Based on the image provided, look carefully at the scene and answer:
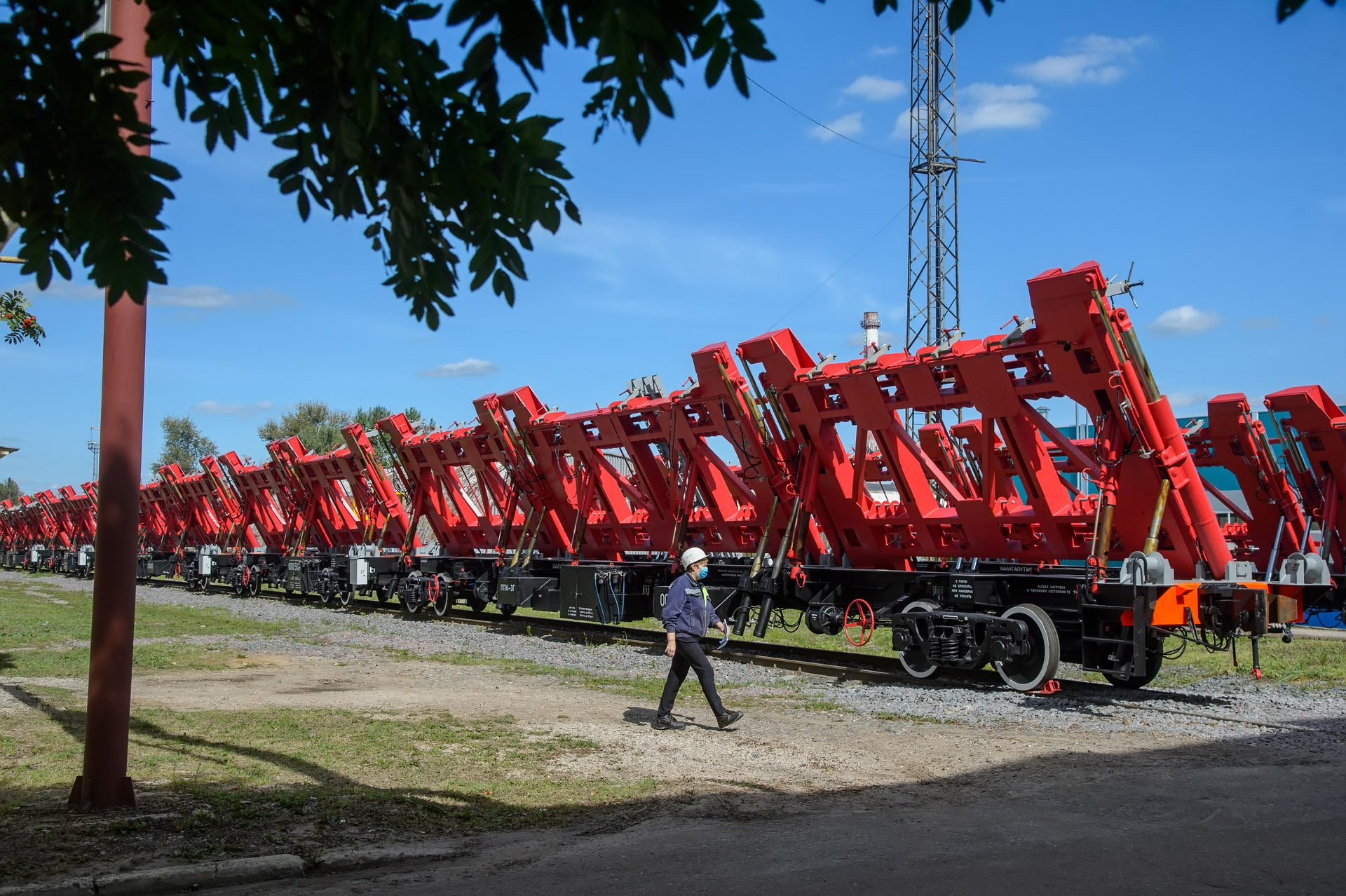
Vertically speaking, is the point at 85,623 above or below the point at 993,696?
above

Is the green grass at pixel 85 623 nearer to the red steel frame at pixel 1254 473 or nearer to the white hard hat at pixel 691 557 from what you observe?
the white hard hat at pixel 691 557

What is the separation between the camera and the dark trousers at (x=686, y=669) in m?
9.41

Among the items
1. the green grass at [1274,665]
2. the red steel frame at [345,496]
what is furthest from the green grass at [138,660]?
the green grass at [1274,665]

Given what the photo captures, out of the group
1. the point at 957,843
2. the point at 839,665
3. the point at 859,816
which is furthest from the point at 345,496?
the point at 957,843

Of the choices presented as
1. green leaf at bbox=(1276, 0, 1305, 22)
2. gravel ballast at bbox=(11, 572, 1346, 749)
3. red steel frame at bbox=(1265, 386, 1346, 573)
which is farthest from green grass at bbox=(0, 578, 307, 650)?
green leaf at bbox=(1276, 0, 1305, 22)

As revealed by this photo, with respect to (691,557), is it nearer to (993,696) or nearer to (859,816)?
(859,816)

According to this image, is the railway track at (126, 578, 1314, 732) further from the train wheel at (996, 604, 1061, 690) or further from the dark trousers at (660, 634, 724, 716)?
the dark trousers at (660, 634, 724, 716)

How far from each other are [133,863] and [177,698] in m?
5.81

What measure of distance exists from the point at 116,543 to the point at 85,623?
1588 centimetres

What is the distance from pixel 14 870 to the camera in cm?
537

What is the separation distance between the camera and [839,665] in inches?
550

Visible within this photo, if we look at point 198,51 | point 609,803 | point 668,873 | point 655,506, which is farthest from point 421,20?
point 655,506

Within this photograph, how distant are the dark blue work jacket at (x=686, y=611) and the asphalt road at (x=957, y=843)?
224 cm

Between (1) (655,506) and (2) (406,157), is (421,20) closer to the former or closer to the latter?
(2) (406,157)
